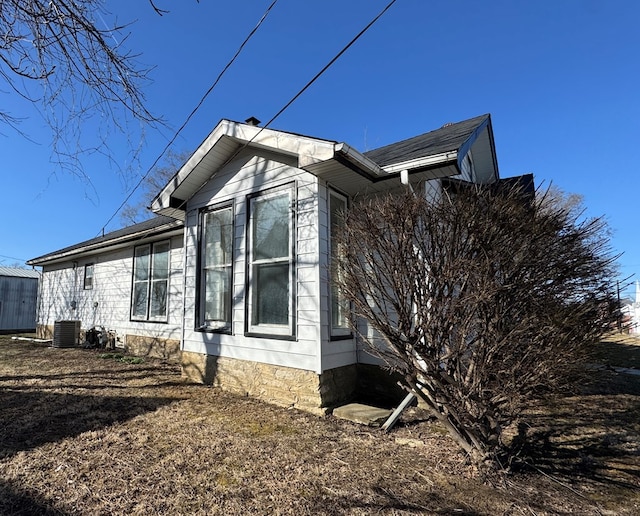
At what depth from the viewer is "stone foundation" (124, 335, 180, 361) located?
8.19 metres

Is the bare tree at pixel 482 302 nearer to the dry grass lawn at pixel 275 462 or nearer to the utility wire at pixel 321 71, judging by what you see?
the dry grass lawn at pixel 275 462

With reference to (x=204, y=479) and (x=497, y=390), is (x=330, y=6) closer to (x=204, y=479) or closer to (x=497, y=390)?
(x=497, y=390)

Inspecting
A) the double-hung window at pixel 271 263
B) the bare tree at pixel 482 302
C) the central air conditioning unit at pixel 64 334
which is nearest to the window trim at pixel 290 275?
the double-hung window at pixel 271 263

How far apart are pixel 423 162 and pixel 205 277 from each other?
166 inches

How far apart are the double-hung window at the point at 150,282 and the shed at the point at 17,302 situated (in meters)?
14.6

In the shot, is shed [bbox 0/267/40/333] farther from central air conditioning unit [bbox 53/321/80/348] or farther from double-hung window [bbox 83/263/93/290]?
central air conditioning unit [bbox 53/321/80/348]

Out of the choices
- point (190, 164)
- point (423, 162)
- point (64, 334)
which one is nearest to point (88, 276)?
point (64, 334)

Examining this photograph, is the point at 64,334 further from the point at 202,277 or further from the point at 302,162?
the point at 302,162

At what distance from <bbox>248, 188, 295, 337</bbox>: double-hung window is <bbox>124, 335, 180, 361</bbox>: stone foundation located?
390 centimetres

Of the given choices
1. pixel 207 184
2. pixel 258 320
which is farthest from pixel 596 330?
pixel 207 184

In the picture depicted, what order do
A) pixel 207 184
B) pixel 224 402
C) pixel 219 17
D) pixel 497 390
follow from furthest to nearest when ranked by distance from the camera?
pixel 207 184
pixel 224 402
pixel 219 17
pixel 497 390

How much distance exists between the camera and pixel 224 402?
4922 mm

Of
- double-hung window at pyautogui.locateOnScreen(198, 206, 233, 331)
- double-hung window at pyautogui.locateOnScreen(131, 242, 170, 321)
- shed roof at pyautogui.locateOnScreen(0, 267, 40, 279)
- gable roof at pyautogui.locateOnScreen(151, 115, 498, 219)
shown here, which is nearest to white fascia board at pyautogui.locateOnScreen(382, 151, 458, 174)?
gable roof at pyautogui.locateOnScreen(151, 115, 498, 219)

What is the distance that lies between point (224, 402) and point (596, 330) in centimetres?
453
